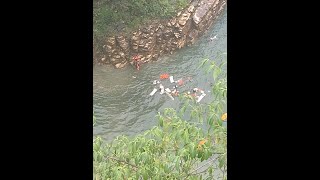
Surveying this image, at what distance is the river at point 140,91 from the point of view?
3002 millimetres

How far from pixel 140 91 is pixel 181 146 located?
1.25 ft

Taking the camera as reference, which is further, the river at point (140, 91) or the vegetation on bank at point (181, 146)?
the river at point (140, 91)

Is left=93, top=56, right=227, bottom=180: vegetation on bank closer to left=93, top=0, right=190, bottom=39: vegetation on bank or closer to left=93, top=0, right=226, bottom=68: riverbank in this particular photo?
left=93, top=0, right=226, bottom=68: riverbank

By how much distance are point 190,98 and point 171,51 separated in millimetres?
303

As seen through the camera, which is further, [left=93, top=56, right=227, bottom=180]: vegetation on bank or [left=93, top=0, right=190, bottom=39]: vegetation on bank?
[left=93, top=0, right=190, bottom=39]: vegetation on bank

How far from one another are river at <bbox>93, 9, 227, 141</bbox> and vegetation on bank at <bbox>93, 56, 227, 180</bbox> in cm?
5

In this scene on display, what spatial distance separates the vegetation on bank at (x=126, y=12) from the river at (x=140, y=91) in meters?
0.22

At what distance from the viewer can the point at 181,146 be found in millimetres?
2904

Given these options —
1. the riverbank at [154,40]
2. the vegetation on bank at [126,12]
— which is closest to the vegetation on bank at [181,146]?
the riverbank at [154,40]

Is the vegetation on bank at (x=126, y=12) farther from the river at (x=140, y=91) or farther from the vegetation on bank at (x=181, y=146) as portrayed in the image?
the vegetation on bank at (x=181, y=146)

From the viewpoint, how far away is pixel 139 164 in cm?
292

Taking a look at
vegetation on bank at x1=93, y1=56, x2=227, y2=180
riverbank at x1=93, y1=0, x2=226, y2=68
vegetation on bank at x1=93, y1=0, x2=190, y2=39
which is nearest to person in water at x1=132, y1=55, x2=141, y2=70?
riverbank at x1=93, y1=0, x2=226, y2=68

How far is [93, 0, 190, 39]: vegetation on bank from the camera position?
303 centimetres
